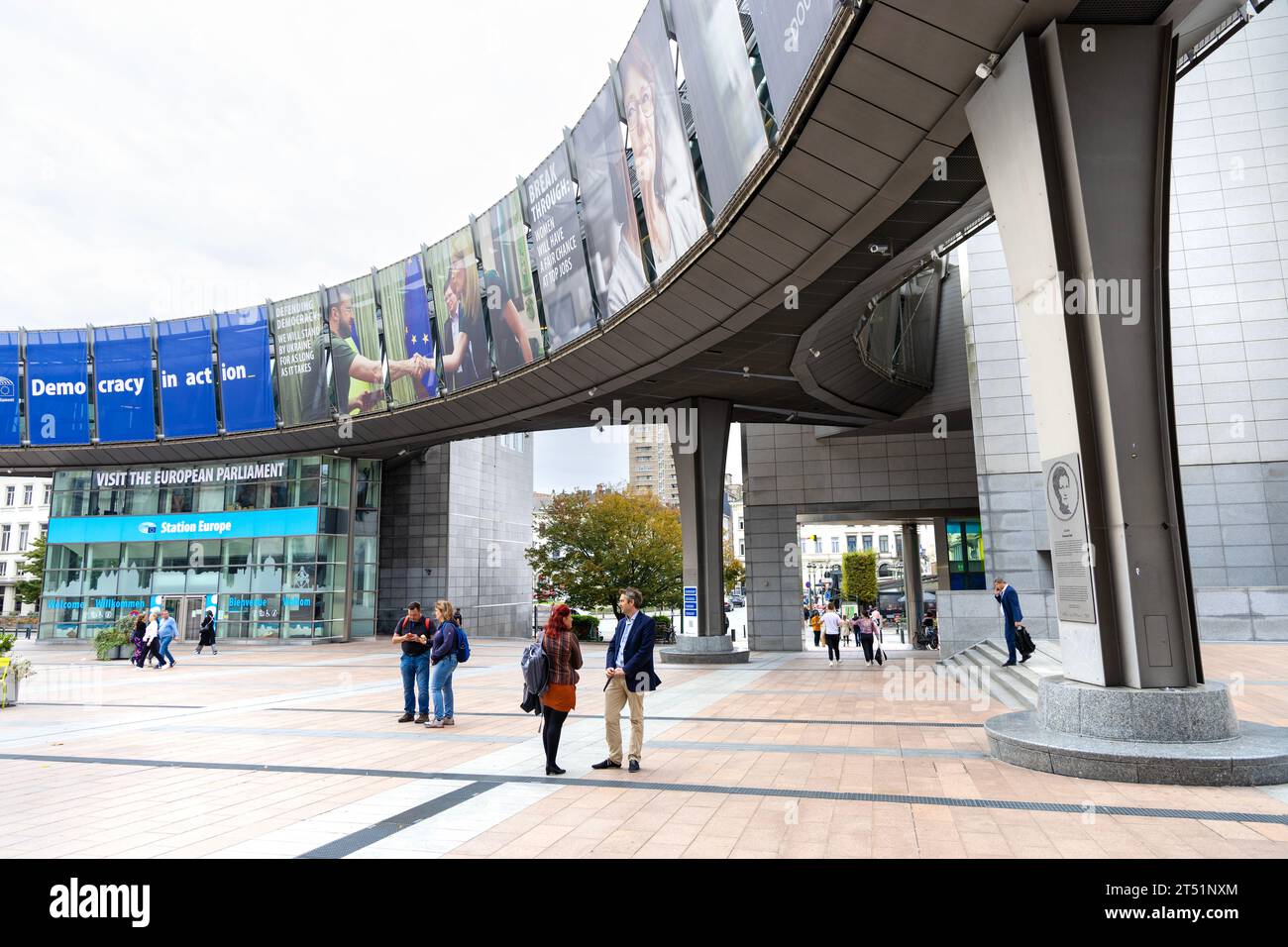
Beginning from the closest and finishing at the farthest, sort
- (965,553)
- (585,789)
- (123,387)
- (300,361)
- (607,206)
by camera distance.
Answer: (585,789), (607,206), (300,361), (123,387), (965,553)

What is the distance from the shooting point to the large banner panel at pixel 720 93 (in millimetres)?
11641

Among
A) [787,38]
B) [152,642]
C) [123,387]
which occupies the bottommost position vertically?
[152,642]

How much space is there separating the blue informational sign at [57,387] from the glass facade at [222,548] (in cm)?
283

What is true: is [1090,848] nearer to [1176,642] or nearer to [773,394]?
[1176,642]

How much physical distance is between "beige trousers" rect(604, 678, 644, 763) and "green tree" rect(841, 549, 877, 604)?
1920 inches

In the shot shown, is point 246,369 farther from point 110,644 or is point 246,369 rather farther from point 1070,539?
point 1070,539

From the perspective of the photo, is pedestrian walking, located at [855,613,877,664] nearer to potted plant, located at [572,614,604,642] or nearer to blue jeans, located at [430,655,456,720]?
blue jeans, located at [430,655,456,720]

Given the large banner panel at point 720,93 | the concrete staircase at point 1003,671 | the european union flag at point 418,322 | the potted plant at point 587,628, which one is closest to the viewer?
the concrete staircase at point 1003,671

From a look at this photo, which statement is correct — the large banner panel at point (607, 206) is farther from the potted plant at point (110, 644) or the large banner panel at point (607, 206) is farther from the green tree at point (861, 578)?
the green tree at point (861, 578)

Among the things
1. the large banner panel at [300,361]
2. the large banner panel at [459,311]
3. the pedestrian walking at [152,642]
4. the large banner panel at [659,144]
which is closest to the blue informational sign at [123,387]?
the large banner panel at [300,361]

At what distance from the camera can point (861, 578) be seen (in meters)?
54.2

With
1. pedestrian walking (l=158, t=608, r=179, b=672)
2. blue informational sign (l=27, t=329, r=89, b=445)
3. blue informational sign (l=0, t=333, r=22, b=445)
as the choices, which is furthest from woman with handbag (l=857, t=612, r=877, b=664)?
blue informational sign (l=0, t=333, r=22, b=445)

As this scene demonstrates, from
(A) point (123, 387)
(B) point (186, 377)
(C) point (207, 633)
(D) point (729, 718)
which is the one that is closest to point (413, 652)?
(D) point (729, 718)

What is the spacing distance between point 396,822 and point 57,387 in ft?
118
